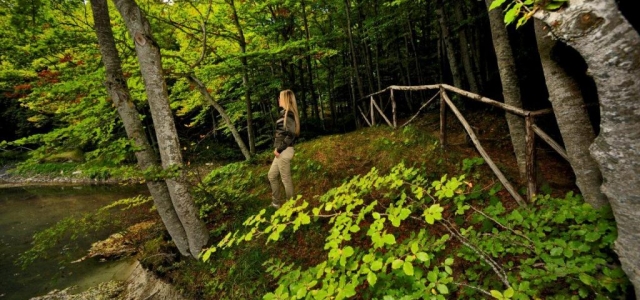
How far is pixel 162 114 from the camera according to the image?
407 cm

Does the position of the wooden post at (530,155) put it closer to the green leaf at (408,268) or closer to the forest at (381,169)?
the forest at (381,169)

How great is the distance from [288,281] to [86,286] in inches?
262

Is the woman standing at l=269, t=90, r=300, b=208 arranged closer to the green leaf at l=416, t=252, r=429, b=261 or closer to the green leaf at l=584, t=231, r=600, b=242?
the green leaf at l=416, t=252, r=429, b=261

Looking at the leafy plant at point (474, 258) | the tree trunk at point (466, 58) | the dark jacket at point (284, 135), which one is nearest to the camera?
Answer: the leafy plant at point (474, 258)

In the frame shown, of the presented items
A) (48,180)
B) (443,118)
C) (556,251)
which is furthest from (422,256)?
(48,180)

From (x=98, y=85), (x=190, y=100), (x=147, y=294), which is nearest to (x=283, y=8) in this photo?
(x=190, y=100)

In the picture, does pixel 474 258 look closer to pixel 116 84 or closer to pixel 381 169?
pixel 381 169

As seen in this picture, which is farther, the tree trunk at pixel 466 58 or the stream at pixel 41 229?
the tree trunk at pixel 466 58

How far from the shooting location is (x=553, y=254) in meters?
1.78

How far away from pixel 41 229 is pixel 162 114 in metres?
10.8

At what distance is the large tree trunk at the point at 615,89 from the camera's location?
0.98 m

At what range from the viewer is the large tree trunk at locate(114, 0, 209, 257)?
384cm

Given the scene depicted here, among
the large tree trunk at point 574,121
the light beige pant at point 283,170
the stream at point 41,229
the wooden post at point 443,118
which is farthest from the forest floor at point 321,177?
the stream at point 41,229

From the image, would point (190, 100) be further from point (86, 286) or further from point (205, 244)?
point (205, 244)
